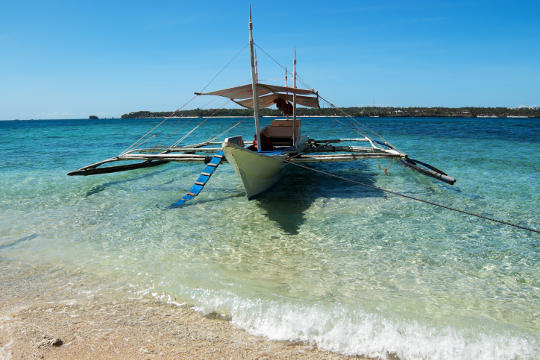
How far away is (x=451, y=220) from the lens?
281 inches

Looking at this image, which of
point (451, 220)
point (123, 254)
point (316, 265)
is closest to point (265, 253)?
point (316, 265)

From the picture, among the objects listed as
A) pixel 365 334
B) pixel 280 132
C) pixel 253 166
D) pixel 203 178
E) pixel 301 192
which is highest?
pixel 280 132

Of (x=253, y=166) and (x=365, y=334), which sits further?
(x=253, y=166)

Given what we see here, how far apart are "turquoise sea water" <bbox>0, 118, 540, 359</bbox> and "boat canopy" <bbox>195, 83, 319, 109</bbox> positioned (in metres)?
2.77

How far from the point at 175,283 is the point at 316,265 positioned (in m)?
2.07

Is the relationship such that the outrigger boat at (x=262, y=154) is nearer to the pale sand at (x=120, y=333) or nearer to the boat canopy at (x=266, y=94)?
the boat canopy at (x=266, y=94)

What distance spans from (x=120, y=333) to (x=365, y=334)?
2.57 m

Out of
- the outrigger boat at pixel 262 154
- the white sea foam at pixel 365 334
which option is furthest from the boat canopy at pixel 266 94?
the white sea foam at pixel 365 334

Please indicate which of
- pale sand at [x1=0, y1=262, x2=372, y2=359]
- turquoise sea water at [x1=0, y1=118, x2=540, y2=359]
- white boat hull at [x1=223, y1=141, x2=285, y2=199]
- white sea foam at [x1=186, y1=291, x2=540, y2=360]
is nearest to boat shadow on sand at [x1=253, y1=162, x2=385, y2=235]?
turquoise sea water at [x1=0, y1=118, x2=540, y2=359]

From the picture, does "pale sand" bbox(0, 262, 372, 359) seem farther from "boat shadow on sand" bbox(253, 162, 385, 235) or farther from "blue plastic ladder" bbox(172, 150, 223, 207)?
"blue plastic ladder" bbox(172, 150, 223, 207)

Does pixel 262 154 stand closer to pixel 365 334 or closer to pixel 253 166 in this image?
pixel 253 166

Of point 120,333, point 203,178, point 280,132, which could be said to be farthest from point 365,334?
point 280,132

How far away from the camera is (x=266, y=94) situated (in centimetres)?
1043

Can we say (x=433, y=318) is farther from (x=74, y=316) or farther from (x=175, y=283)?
(x=74, y=316)
